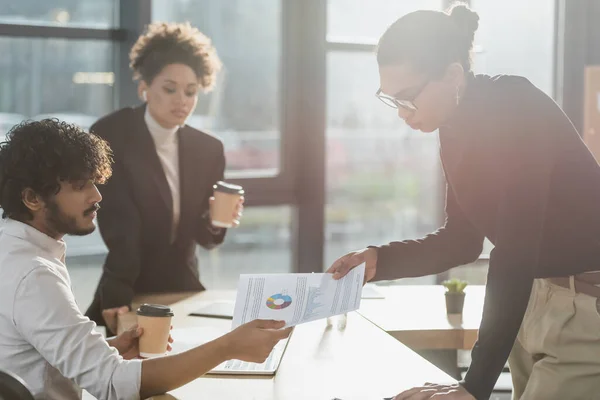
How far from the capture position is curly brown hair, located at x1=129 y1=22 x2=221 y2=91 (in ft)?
9.92

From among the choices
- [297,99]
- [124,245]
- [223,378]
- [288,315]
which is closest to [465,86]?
[288,315]

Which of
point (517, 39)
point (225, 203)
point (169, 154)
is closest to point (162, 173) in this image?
point (169, 154)

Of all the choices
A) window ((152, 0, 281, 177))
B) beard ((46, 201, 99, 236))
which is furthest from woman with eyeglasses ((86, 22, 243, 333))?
window ((152, 0, 281, 177))

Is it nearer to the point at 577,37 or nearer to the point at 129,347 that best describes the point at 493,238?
the point at 129,347

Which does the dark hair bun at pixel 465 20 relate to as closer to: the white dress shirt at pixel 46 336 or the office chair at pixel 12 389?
the white dress shirt at pixel 46 336

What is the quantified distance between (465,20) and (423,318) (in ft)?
3.58

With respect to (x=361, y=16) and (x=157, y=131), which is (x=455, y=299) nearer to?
(x=157, y=131)

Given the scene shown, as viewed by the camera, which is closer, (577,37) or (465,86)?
(465,86)

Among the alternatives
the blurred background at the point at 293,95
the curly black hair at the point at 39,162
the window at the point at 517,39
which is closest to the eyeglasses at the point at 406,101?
the curly black hair at the point at 39,162

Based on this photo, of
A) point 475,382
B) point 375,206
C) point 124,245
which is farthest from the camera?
point 375,206

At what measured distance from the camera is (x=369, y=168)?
4617 millimetres

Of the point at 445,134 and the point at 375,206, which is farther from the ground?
the point at 445,134

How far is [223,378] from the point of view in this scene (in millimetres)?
1877

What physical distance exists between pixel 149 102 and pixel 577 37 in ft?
9.25
